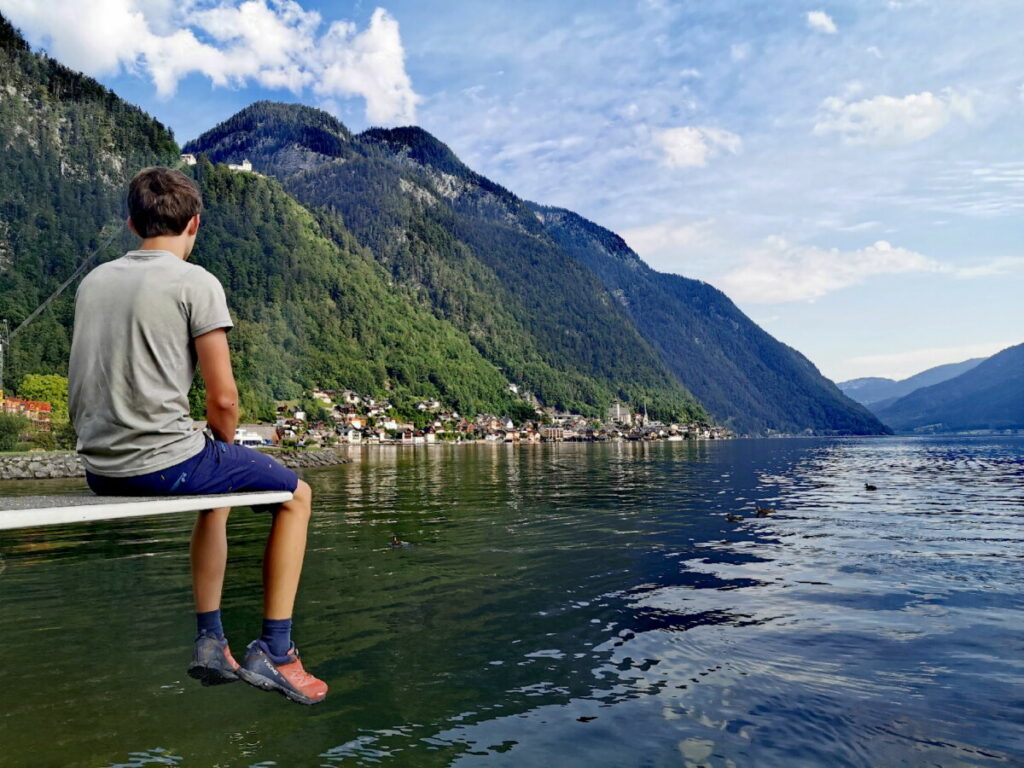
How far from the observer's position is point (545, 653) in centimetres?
736

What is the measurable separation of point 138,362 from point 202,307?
0.47m

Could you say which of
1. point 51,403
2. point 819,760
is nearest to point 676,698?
point 819,760

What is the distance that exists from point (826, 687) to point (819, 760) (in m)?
1.72

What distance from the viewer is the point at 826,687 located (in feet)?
21.4

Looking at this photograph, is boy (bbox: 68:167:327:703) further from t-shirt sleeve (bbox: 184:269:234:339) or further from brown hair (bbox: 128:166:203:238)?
brown hair (bbox: 128:166:203:238)

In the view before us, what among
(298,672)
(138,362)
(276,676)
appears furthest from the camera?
(298,672)

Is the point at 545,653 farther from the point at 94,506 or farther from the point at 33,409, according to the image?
the point at 33,409

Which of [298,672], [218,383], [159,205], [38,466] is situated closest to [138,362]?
[218,383]

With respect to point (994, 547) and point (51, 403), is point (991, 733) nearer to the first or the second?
point (994, 547)

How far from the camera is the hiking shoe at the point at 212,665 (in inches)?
181

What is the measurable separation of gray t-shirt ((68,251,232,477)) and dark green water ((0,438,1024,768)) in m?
2.28

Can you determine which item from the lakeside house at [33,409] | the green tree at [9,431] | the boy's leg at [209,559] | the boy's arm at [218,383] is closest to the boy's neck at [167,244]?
the boy's arm at [218,383]

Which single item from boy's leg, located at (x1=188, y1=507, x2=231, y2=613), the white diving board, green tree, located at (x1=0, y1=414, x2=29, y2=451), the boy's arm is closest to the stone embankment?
green tree, located at (x1=0, y1=414, x2=29, y2=451)

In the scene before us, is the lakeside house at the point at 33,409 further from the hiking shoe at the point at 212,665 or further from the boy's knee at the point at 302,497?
the boy's knee at the point at 302,497
